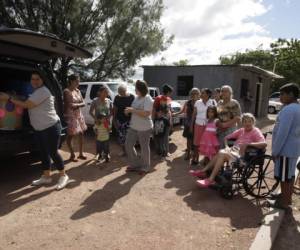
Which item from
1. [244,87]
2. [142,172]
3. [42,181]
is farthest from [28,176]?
[244,87]

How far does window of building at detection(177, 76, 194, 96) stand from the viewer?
18203mm

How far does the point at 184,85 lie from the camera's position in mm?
18297

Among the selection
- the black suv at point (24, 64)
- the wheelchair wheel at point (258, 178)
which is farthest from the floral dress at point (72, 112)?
the wheelchair wheel at point (258, 178)

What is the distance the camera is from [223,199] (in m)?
4.85

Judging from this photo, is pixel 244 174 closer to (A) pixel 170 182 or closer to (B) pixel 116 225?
(A) pixel 170 182

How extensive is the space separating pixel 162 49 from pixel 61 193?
15.0 meters

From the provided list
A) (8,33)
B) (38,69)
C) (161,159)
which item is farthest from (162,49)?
(8,33)

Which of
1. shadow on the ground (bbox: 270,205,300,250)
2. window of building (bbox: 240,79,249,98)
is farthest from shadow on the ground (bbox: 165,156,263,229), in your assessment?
window of building (bbox: 240,79,249,98)

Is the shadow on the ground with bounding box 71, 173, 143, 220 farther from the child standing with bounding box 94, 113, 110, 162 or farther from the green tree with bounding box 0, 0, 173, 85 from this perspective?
the green tree with bounding box 0, 0, 173, 85

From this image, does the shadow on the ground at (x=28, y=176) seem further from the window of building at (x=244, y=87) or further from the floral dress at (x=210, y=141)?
the window of building at (x=244, y=87)

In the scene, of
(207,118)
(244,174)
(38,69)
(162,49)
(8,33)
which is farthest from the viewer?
(162,49)

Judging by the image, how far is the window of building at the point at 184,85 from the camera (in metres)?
18.2

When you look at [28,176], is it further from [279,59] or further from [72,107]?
[279,59]

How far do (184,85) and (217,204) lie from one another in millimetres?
14091
